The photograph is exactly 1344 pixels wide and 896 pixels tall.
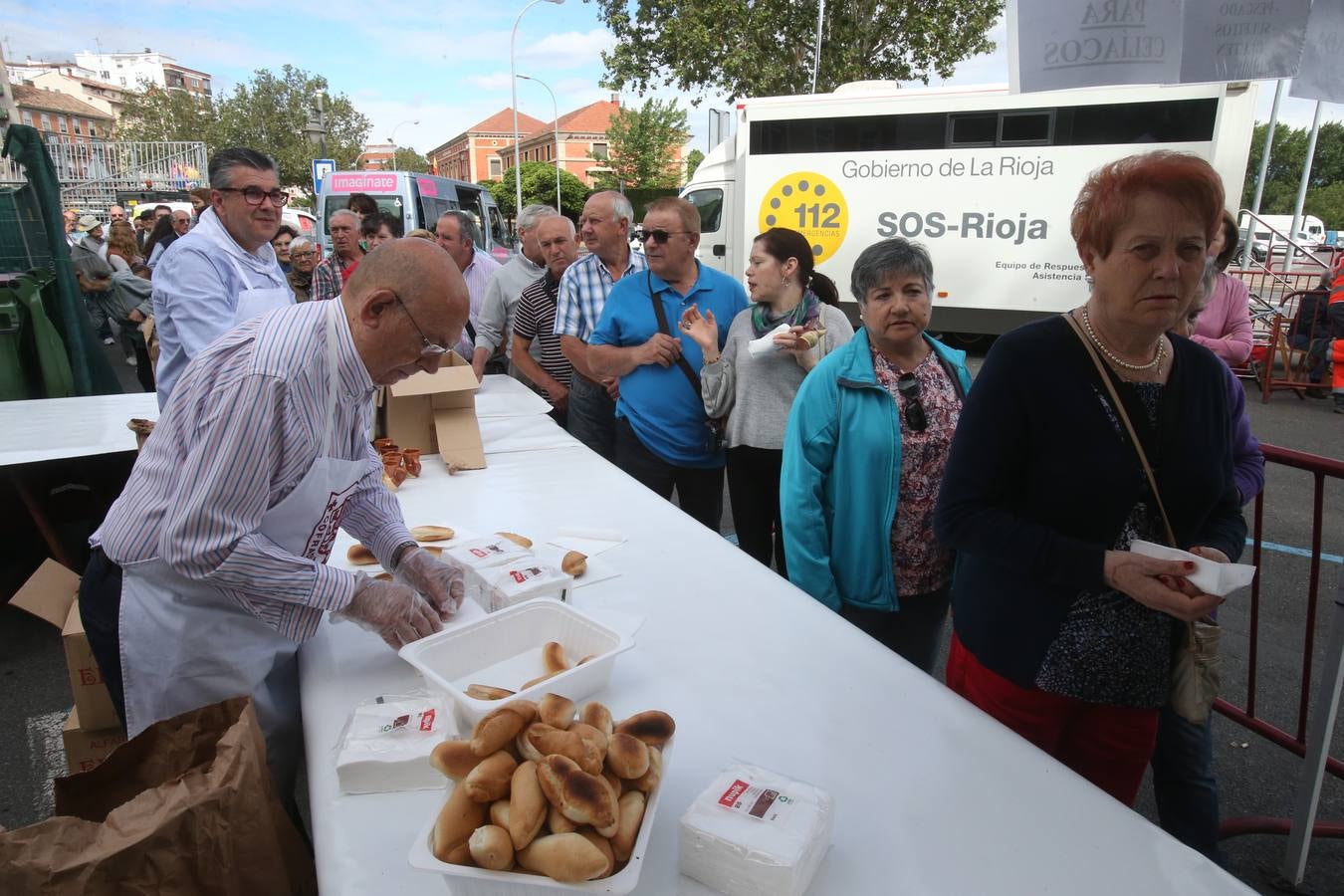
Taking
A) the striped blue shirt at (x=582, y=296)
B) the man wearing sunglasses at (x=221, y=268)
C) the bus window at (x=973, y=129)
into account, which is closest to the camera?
the man wearing sunglasses at (x=221, y=268)

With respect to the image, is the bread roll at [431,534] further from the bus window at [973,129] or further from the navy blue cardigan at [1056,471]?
the bus window at [973,129]

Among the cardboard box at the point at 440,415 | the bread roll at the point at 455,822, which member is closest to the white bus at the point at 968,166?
the cardboard box at the point at 440,415

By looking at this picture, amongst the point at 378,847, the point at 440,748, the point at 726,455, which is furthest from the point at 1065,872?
the point at 726,455

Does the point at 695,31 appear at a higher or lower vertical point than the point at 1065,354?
higher

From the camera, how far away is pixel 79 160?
21500 mm

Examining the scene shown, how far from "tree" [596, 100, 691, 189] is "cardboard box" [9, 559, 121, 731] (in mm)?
37655

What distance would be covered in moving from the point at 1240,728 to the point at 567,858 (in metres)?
3.05

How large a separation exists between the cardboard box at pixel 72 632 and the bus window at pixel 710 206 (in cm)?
1058

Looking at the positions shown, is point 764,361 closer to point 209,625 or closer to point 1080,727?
point 1080,727

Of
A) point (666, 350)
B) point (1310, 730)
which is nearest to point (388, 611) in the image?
point (666, 350)

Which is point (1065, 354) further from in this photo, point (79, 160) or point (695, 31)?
point (79, 160)

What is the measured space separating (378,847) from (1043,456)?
1.37 meters

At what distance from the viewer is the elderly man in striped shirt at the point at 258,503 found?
4.39ft

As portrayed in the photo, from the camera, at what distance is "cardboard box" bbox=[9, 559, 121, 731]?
1979 millimetres
